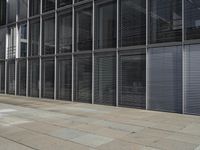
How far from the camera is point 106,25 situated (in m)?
15.4

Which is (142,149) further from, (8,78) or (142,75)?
(8,78)

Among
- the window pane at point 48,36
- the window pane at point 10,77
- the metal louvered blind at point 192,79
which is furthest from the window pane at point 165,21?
the window pane at point 10,77

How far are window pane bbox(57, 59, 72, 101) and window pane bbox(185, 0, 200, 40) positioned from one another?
8025 millimetres

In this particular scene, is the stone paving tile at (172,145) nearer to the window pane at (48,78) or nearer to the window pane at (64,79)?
the window pane at (64,79)

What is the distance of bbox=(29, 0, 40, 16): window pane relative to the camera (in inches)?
770

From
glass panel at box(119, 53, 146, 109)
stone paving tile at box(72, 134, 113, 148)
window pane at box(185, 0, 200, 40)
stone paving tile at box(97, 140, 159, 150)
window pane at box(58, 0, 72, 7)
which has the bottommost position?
Answer: stone paving tile at box(97, 140, 159, 150)

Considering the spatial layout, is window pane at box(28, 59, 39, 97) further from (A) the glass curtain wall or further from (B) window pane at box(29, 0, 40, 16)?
(B) window pane at box(29, 0, 40, 16)

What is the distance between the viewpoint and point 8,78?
71.6 feet

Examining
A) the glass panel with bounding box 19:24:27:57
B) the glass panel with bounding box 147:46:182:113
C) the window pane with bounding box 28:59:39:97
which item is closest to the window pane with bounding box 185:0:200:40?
the glass panel with bounding box 147:46:182:113

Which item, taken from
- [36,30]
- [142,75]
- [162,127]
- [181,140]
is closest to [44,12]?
[36,30]

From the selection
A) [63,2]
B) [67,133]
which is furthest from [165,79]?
[63,2]

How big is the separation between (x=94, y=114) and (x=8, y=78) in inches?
501

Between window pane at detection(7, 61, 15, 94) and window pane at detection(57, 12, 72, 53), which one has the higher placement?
window pane at detection(57, 12, 72, 53)

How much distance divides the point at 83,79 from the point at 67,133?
319 inches
